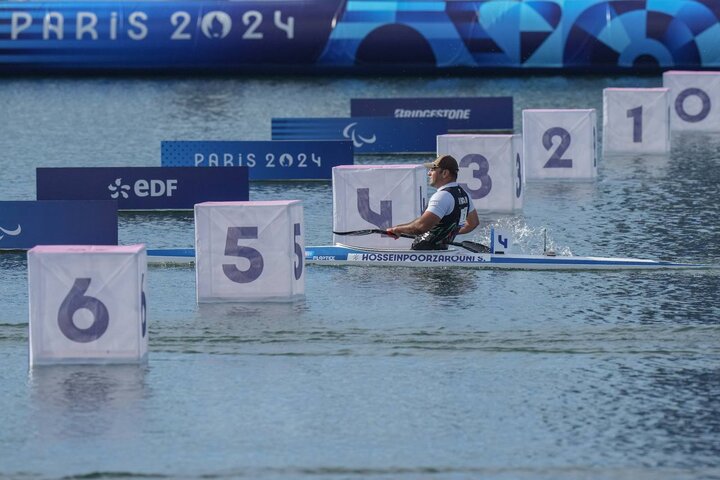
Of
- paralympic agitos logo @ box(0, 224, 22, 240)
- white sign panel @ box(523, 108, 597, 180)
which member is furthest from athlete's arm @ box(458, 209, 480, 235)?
white sign panel @ box(523, 108, 597, 180)

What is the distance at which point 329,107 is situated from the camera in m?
37.9

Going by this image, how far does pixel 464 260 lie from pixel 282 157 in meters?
9.16

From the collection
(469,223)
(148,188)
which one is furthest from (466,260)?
(148,188)

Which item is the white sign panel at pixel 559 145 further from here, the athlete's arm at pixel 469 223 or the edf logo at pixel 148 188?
the athlete's arm at pixel 469 223

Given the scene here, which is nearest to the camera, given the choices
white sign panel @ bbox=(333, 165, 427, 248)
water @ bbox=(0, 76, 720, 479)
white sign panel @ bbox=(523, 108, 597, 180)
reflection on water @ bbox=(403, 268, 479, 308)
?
water @ bbox=(0, 76, 720, 479)

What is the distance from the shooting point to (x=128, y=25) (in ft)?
148

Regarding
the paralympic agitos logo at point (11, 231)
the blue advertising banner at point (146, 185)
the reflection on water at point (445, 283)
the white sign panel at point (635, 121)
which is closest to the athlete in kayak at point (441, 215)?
the reflection on water at point (445, 283)

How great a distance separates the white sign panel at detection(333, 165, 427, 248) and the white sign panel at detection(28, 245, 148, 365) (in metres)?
6.49

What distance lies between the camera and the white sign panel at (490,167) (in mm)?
22734

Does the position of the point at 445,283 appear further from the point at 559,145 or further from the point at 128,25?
the point at 128,25

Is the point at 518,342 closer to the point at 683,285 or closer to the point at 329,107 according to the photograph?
the point at 683,285

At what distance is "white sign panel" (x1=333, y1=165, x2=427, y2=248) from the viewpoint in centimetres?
1956

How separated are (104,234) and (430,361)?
6032 mm

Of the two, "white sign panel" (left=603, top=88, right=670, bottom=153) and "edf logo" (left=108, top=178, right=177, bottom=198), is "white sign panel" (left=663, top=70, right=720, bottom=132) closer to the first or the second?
"white sign panel" (left=603, top=88, right=670, bottom=153)
